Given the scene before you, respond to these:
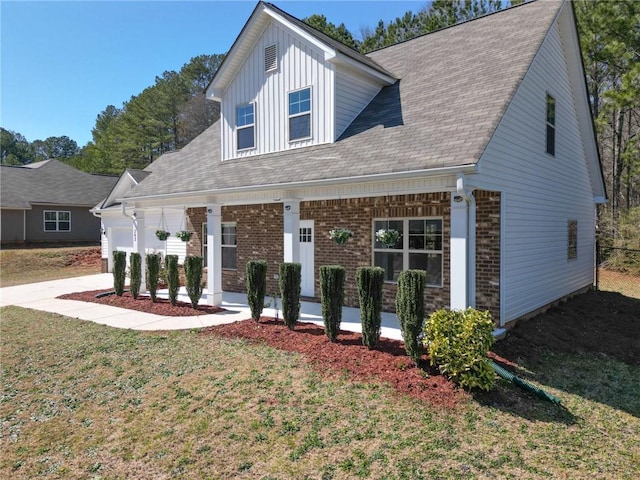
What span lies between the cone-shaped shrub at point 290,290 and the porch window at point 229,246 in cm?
534

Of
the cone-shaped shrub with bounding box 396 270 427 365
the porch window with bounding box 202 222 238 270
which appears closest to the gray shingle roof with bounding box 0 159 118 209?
the porch window with bounding box 202 222 238 270

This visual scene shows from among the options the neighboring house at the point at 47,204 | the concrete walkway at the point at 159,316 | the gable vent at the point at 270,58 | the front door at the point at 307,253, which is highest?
the gable vent at the point at 270,58

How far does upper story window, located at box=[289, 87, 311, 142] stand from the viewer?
32.7 feet

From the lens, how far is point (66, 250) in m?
23.6

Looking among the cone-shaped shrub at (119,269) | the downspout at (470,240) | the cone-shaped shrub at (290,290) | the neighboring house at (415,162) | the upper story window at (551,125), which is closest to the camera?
the downspout at (470,240)

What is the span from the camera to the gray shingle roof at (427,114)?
6812 mm

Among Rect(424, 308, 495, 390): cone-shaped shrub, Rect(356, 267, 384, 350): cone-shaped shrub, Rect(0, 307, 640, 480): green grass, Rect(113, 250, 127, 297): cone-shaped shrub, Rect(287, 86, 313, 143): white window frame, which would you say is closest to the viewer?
Rect(0, 307, 640, 480): green grass

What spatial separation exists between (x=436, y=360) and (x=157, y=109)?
40097 mm

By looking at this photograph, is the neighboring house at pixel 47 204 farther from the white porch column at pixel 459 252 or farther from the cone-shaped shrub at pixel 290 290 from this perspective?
the white porch column at pixel 459 252

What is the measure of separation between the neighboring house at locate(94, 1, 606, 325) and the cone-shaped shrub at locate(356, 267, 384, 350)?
1.13 meters

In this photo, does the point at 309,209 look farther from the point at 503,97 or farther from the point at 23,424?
the point at 23,424

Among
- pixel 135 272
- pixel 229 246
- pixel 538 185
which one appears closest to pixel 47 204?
pixel 135 272

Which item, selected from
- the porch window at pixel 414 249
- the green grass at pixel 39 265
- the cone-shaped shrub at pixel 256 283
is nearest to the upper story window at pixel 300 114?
the porch window at pixel 414 249

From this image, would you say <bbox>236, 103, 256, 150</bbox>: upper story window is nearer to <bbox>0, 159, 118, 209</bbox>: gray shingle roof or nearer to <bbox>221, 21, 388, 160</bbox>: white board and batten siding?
<bbox>221, 21, 388, 160</bbox>: white board and batten siding
